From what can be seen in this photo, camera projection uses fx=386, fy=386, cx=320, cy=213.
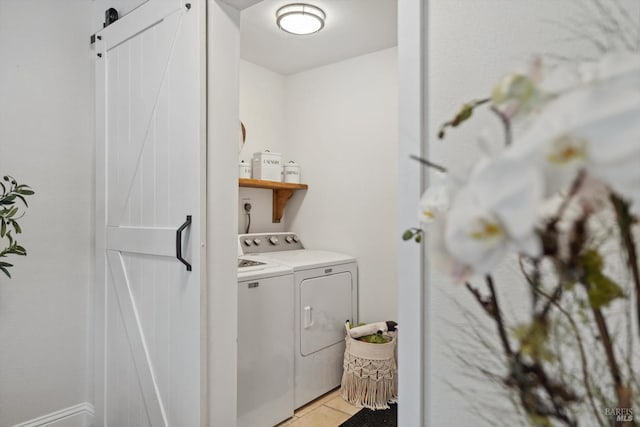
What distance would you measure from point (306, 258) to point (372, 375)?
90 centimetres

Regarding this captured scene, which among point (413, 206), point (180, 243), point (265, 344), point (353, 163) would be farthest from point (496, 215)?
point (353, 163)

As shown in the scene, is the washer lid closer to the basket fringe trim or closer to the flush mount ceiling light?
the basket fringe trim

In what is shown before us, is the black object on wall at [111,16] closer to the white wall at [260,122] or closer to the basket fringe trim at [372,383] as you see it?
the white wall at [260,122]

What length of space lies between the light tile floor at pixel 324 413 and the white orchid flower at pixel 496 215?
2362mm

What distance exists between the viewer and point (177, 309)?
1709 mm

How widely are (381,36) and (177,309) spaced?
7.47 feet

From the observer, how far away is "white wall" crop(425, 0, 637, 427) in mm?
866

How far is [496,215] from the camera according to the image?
34cm

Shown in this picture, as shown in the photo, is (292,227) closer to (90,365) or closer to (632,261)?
(90,365)

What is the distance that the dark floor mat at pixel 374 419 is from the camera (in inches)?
91.4

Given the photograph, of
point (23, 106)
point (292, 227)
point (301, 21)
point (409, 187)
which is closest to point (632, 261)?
point (409, 187)

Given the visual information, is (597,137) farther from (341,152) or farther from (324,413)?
(341,152)

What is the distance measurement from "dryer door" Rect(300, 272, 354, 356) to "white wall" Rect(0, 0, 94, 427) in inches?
51.6

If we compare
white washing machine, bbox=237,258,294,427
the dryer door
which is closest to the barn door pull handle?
white washing machine, bbox=237,258,294,427
